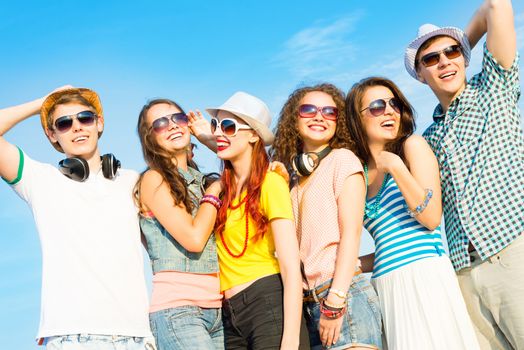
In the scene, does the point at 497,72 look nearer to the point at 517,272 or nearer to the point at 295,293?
the point at 517,272

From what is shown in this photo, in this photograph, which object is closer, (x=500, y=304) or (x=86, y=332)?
(x=86, y=332)

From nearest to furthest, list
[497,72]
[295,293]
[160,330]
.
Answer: [295,293] → [160,330] → [497,72]

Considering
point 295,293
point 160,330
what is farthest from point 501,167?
point 160,330

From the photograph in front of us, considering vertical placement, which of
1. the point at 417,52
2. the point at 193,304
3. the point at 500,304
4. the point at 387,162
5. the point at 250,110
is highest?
the point at 417,52

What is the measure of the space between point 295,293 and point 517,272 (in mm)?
2326

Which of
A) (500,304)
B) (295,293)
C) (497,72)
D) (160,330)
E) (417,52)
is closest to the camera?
(295,293)

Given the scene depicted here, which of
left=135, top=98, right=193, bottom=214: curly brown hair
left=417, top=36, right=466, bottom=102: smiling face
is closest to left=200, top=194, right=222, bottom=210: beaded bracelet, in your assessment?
left=135, top=98, right=193, bottom=214: curly brown hair

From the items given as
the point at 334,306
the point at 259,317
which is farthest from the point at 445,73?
the point at 259,317

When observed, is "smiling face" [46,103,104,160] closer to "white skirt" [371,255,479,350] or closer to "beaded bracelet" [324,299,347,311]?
"beaded bracelet" [324,299,347,311]

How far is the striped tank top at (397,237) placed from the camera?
558 cm

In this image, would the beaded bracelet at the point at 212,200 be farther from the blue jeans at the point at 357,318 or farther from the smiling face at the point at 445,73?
the smiling face at the point at 445,73

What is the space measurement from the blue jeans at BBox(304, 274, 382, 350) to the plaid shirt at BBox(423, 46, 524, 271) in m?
1.24

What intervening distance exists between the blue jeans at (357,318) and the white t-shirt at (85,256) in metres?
1.61

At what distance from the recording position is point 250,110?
6.00m
